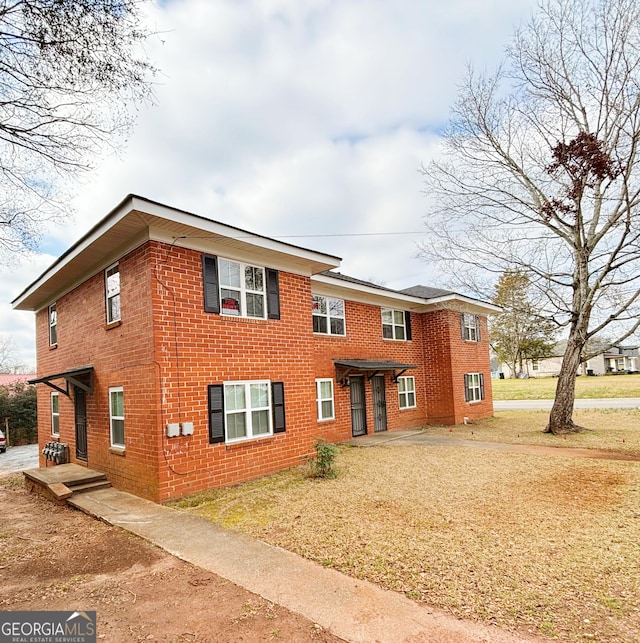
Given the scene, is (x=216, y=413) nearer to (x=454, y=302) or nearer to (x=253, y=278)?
(x=253, y=278)

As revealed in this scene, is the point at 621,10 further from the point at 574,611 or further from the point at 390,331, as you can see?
the point at 574,611

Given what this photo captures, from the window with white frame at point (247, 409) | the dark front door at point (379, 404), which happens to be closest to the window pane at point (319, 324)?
the dark front door at point (379, 404)

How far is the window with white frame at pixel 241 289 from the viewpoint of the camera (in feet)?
28.8

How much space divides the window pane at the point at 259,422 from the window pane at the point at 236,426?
23 centimetres

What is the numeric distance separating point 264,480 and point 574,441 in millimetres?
9261

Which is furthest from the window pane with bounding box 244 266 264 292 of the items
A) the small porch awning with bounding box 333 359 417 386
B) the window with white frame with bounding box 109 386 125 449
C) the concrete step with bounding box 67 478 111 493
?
the concrete step with bounding box 67 478 111 493

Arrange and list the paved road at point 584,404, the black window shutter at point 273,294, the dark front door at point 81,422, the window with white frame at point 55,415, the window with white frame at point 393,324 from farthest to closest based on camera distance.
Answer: the paved road at point 584,404 < the window with white frame at point 393,324 < the window with white frame at point 55,415 < the dark front door at point 81,422 < the black window shutter at point 273,294

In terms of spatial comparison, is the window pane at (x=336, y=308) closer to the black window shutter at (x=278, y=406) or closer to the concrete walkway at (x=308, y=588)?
the black window shutter at (x=278, y=406)

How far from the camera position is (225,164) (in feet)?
34.4

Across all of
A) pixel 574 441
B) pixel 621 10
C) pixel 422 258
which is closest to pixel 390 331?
pixel 422 258

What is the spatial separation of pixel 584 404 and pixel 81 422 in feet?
80.1

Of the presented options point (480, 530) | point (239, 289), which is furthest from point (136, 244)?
point (480, 530)

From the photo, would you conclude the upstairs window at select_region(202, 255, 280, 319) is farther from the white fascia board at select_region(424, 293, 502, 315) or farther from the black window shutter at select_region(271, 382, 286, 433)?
the white fascia board at select_region(424, 293, 502, 315)

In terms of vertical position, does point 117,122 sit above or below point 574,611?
above
